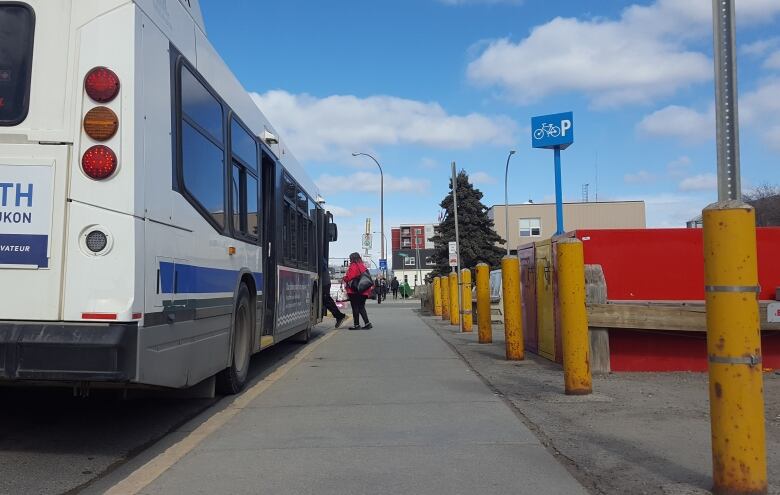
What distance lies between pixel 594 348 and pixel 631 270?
108 centimetres

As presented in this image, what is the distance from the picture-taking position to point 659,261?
824cm

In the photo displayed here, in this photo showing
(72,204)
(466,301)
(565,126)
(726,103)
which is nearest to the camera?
(726,103)

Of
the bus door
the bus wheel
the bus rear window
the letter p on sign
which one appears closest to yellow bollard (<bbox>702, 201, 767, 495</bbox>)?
the bus rear window

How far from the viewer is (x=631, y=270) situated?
833 centimetres

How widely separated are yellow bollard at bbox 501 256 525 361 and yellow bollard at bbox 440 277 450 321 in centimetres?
968

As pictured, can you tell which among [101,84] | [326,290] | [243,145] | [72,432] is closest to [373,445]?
[72,432]

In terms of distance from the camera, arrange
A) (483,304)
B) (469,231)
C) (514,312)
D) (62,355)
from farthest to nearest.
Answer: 1. (469,231)
2. (483,304)
3. (514,312)
4. (62,355)

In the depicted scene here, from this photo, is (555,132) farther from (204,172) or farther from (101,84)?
(101,84)

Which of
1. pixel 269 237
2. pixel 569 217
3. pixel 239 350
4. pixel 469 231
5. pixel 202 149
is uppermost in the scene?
pixel 569 217

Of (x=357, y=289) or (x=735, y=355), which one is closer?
(x=735, y=355)

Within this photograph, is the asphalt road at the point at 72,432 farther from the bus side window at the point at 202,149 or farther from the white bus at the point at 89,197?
the bus side window at the point at 202,149

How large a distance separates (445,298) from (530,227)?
47.5 metres

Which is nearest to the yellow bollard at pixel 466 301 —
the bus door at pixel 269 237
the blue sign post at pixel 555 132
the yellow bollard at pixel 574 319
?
the blue sign post at pixel 555 132

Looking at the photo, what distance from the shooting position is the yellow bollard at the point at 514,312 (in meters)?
9.63
